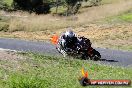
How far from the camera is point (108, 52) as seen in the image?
1183 inches

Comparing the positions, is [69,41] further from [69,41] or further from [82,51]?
[82,51]

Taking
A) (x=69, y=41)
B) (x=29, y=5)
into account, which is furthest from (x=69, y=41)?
(x=29, y=5)

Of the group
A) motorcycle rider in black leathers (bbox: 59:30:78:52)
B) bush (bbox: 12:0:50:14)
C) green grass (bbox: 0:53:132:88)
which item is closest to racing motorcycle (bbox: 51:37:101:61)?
motorcycle rider in black leathers (bbox: 59:30:78:52)

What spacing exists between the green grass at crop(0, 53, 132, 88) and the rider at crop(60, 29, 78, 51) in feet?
14.6

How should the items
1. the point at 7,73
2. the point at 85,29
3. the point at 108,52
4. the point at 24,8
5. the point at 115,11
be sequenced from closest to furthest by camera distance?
the point at 7,73 → the point at 108,52 → the point at 85,29 → the point at 115,11 → the point at 24,8

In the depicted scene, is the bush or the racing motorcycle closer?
the racing motorcycle

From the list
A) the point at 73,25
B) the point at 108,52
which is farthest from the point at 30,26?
the point at 108,52

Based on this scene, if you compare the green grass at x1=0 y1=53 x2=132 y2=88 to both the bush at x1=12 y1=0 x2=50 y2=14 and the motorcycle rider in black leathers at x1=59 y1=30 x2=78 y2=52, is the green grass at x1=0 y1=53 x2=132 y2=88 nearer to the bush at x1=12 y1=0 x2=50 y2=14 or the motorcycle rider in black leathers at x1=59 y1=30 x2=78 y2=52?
the motorcycle rider in black leathers at x1=59 y1=30 x2=78 y2=52

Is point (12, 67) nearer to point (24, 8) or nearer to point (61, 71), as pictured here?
point (61, 71)

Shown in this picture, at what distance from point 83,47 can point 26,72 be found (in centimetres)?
903

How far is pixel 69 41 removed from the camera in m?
26.2

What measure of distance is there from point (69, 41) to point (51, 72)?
316 inches

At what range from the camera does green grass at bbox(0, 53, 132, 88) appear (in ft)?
51.5

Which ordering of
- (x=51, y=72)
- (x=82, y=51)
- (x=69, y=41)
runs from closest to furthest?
(x=51, y=72), (x=82, y=51), (x=69, y=41)
